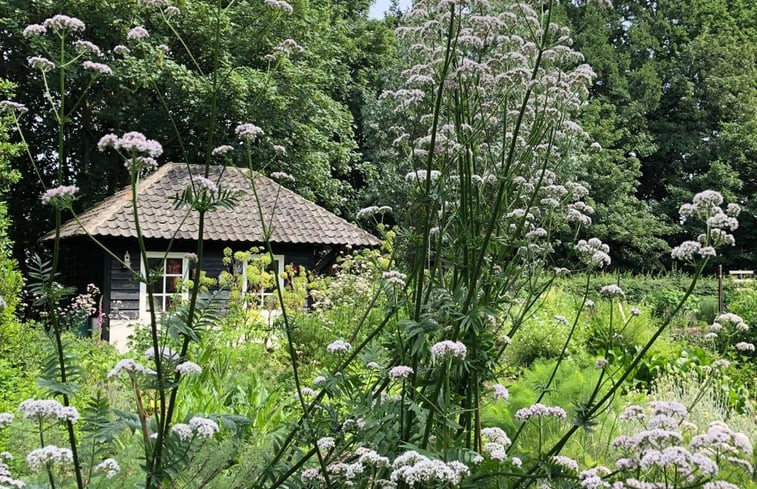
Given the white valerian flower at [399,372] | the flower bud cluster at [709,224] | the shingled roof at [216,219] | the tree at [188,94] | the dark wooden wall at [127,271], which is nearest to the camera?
the flower bud cluster at [709,224]

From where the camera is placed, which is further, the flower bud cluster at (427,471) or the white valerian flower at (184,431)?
the white valerian flower at (184,431)

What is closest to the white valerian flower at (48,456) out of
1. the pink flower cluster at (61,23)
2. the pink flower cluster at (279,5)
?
the pink flower cluster at (61,23)

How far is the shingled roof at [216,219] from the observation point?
43.0 feet

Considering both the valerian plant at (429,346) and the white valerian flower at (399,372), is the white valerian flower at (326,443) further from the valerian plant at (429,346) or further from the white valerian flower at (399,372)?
the white valerian flower at (399,372)

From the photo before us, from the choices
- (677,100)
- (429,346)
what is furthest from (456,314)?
(677,100)

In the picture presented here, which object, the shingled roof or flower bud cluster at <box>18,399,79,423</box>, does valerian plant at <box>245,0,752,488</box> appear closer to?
flower bud cluster at <box>18,399,79,423</box>

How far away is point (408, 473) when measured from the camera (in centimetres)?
178

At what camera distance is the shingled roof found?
1311 centimetres

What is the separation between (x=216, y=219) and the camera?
14.5 m

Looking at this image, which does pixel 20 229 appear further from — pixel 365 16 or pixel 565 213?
pixel 565 213

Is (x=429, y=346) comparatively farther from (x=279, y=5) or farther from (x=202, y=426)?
(x=279, y=5)

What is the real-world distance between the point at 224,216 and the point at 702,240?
43.9 ft

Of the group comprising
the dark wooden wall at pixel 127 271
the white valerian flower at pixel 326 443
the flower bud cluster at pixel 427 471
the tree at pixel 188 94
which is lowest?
the dark wooden wall at pixel 127 271

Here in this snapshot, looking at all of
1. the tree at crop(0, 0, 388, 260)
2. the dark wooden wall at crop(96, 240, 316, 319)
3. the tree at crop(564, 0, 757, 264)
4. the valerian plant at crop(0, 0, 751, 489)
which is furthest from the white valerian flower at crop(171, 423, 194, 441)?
the tree at crop(564, 0, 757, 264)
